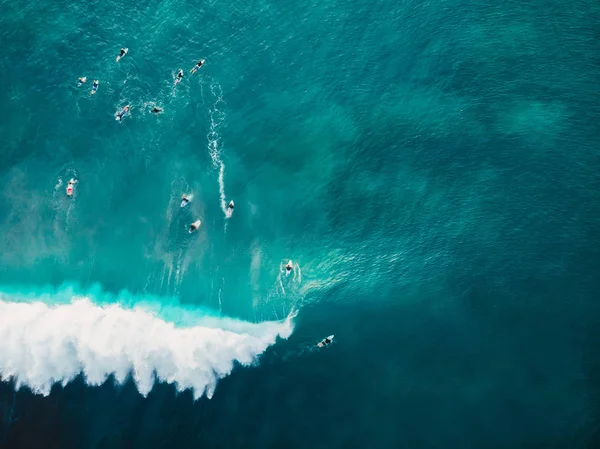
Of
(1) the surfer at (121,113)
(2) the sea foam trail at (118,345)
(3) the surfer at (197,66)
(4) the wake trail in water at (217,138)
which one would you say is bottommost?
(2) the sea foam trail at (118,345)

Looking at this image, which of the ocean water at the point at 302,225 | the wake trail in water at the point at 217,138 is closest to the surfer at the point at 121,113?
the ocean water at the point at 302,225

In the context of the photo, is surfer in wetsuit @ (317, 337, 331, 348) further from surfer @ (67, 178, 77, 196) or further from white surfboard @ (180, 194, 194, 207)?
surfer @ (67, 178, 77, 196)

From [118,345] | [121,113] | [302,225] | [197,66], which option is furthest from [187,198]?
[197,66]

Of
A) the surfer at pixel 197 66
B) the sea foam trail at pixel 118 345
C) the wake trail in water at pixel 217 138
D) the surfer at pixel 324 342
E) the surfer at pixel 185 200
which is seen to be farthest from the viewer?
the surfer at pixel 197 66

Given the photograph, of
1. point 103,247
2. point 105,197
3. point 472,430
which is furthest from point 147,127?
point 472,430

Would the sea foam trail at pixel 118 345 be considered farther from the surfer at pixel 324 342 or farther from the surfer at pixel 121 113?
the surfer at pixel 121 113
